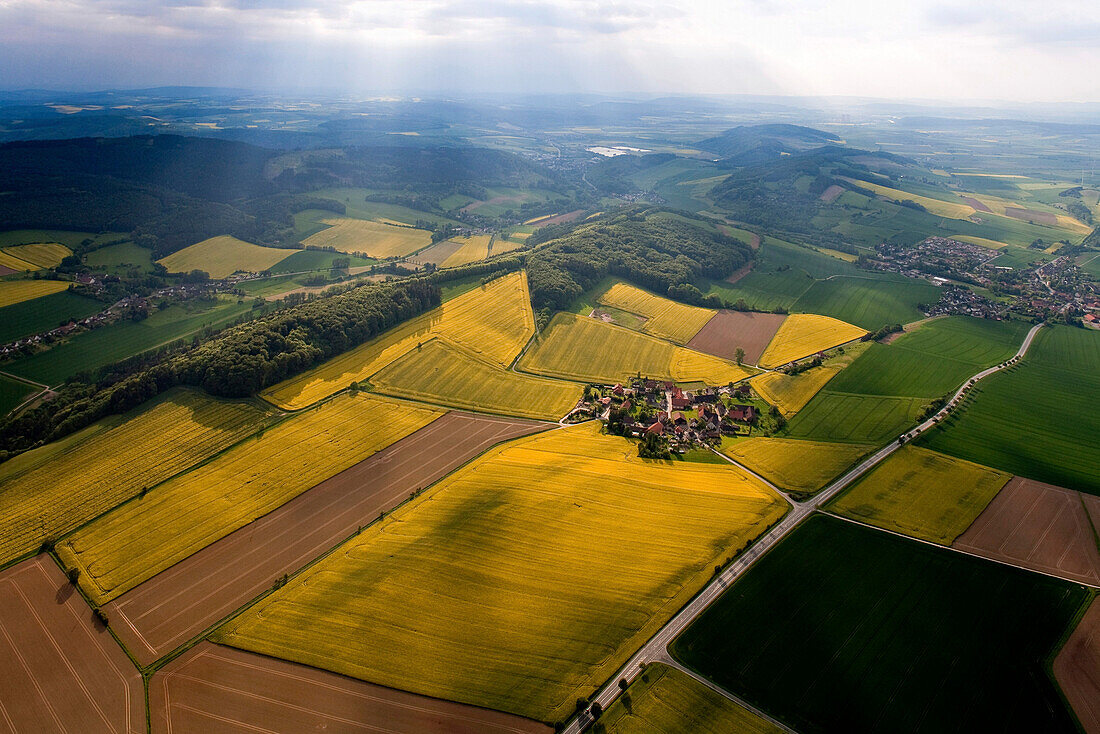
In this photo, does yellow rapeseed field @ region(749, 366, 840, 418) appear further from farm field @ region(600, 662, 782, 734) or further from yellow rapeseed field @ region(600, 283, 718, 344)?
farm field @ region(600, 662, 782, 734)

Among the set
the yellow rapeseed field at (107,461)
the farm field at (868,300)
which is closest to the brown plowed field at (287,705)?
the yellow rapeseed field at (107,461)

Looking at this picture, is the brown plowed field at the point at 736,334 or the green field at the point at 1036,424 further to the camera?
the brown plowed field at the point at 736,334

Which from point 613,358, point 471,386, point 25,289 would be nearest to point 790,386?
point 613,358

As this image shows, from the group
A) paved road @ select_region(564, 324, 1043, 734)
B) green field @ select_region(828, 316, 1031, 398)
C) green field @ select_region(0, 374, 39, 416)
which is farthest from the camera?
green field @ select_region(828, 316, 1031, 398)

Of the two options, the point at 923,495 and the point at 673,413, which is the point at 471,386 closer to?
the point at 673,413

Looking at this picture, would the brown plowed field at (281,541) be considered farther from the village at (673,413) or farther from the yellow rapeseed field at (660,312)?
the yellow rapeseed field at (660,312)

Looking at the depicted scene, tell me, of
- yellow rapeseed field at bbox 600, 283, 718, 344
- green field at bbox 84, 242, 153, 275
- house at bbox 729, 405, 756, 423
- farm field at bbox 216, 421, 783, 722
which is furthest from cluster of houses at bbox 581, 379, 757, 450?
green field at bbox 84, 242, 153, 275

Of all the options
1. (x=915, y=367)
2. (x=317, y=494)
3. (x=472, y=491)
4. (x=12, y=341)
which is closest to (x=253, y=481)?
(x=317, y=494)
